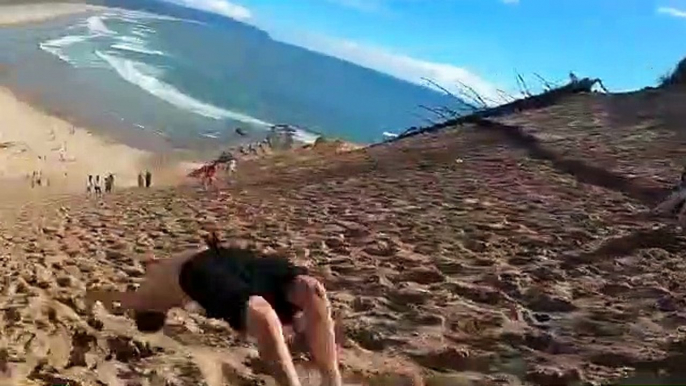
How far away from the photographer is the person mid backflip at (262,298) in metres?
3.34

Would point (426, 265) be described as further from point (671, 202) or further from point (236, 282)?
point (236, 282)

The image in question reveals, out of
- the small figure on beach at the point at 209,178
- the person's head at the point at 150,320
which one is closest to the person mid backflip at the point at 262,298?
the person's head at the point at 150,320

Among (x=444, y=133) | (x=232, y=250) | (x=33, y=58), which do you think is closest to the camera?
(x=232, y=250)

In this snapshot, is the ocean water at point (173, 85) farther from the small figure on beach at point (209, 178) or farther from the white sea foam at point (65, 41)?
the small figure on beach at point (209, 178)

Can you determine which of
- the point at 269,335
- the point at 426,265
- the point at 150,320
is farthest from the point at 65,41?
the point at 269,335

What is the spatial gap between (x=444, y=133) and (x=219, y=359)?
31.7 ft

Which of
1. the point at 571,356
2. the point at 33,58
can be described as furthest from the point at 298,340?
the point at 33,58

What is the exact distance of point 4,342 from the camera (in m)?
4.20

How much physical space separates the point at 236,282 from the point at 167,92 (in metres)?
49.1

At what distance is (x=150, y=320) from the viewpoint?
4.27 meters

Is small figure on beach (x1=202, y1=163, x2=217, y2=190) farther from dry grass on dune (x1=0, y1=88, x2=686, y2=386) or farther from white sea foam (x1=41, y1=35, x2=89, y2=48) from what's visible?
white sea foam (x1=41, y1=35, x2=89, y2=48)

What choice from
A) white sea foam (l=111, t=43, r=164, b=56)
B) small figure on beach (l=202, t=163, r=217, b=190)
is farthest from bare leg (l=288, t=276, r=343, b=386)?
white sea foam (l=111, t=43, r=164, b=56)

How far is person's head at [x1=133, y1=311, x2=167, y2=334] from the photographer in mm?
4163

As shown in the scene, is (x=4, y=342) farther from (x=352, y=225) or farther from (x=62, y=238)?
(x=352, y=225)
